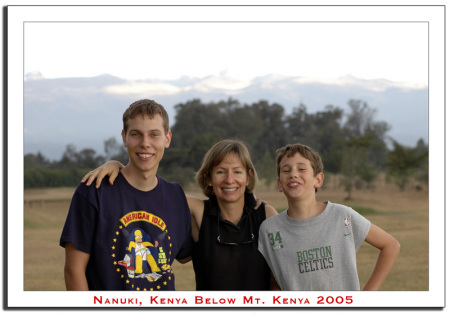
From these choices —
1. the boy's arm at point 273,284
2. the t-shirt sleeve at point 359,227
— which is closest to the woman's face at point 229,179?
the boy's arm at point 273,284

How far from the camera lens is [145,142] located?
3297 mm

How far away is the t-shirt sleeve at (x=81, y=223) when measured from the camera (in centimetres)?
319

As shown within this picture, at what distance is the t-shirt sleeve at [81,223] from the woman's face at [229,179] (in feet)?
2.62

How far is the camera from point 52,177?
74.9 feet

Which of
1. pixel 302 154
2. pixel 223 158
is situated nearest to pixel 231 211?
pixel 223 158

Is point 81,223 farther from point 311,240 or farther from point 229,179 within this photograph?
point 311,240

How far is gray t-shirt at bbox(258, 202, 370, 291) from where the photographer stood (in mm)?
3312

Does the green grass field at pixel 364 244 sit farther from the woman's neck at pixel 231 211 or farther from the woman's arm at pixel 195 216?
the woman's neck at pixel 231 211

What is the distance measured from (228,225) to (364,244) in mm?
19993
